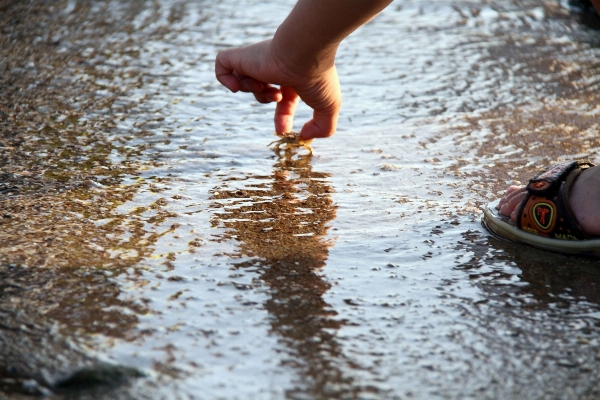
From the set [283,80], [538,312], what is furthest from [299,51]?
[538,312]

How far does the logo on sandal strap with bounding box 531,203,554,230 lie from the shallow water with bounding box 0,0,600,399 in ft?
0.28

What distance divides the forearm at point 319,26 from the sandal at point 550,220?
2.35 feet

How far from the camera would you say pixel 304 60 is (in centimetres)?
227

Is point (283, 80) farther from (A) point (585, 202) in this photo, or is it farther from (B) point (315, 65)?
(A) point (585, 202)

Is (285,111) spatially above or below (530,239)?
above

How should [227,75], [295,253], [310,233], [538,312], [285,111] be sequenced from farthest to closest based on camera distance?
[285,111] < [227,75] < [310,233] < [295,253] < [538,312]

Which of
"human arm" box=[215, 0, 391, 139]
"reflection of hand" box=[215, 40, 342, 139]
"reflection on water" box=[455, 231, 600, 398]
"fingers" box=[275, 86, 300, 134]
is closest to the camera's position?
"reflection on water" box=[455, 231, 600, 398]

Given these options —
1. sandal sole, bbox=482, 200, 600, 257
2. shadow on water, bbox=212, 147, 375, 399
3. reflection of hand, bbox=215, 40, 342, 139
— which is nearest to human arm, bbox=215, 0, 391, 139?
reflection of hand, bbox=215, 40, 342, 139

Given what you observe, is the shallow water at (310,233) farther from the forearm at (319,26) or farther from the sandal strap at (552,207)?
the forearm at (319,26)

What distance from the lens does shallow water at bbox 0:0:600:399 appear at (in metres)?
1.51

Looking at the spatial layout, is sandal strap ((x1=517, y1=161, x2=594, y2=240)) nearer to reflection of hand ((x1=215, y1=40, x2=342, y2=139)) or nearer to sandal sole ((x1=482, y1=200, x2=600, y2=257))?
sandal sole ((x1=482, y1=200, x2=600, y2=257))

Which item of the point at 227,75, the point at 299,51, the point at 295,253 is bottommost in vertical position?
the point at 295,253

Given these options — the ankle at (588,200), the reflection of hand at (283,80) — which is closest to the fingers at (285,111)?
the reflection of hand at (283,80)

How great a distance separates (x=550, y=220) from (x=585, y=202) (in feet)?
0.37
